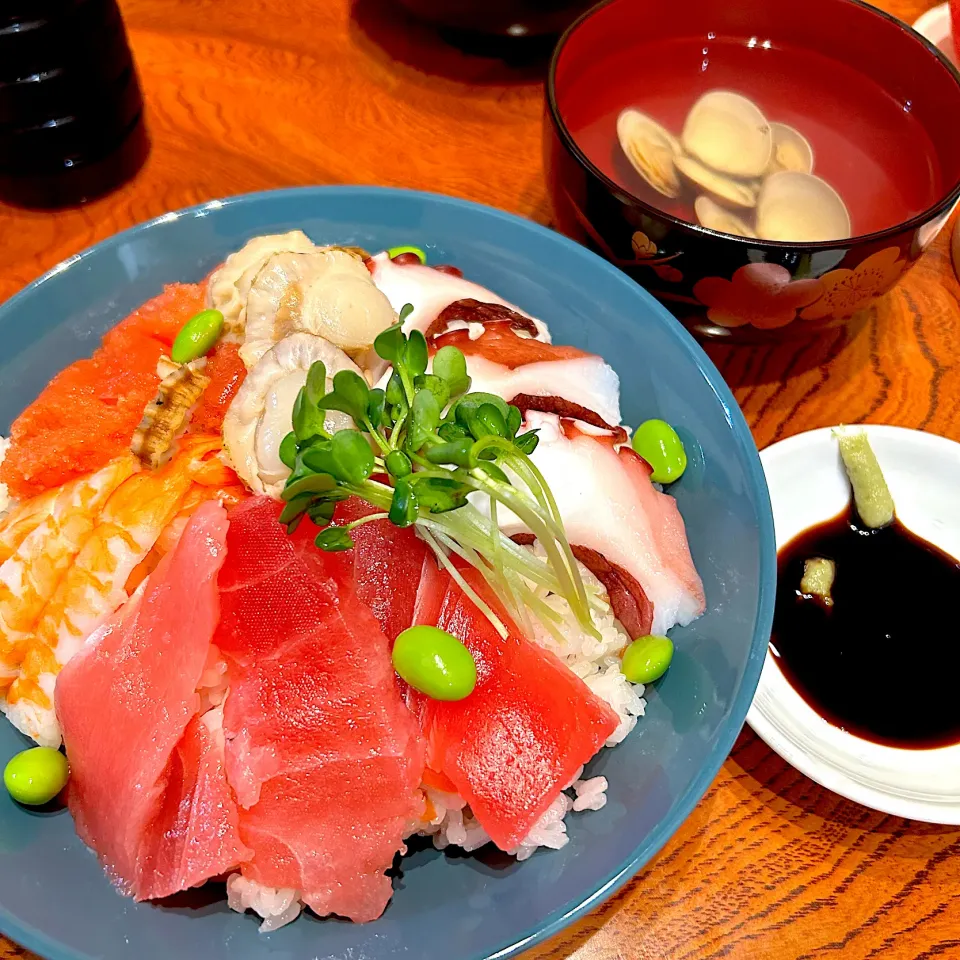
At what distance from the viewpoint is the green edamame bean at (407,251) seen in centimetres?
185

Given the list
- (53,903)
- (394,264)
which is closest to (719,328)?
(394,264)

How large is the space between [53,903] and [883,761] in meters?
1.42

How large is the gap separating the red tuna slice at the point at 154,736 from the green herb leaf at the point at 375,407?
12.7 inches

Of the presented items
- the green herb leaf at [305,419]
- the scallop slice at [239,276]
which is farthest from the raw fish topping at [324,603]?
the scallop slice at [239,276]

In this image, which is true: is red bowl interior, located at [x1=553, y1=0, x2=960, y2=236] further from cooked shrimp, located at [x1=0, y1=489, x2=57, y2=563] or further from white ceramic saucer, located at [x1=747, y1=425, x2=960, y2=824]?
cooked shrimp, located at [x1=0, y1=489, x2=57, y2=563]

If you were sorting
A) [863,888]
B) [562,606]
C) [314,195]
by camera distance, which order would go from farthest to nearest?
[314,195]
[562,606]
[863,888]

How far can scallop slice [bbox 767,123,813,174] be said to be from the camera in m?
1.99

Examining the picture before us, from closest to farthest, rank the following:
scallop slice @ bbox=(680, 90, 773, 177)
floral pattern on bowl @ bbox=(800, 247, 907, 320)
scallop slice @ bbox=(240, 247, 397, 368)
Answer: scallop slice @ bbox=(240, 247, 397, 368)
floral pattern on bowl @ bbox=(800, 247, 907, 320)
scallop slice @ bbox=(680, 90, 773, 177)

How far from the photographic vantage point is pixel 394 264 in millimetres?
1764

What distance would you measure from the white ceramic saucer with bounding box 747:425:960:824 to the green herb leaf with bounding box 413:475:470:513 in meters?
0.70

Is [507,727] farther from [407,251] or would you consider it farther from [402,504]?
[407,251]

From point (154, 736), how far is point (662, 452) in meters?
1.04

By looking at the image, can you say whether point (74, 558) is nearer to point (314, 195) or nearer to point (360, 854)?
point (360, 854)

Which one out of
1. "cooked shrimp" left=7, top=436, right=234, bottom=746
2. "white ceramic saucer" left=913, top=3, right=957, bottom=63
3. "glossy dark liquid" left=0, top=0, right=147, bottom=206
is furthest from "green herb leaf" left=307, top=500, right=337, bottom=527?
"white ceramic saucer" left=913, top=3, right=957, bottom=63
